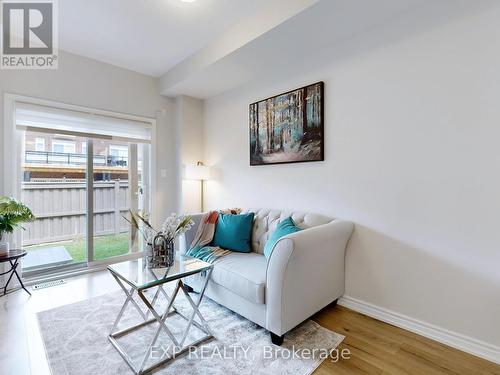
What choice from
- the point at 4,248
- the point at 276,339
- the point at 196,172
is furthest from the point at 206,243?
the point at 4,248

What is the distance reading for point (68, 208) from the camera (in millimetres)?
3189

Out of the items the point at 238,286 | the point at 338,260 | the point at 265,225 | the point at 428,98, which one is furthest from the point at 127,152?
the point at 428,98

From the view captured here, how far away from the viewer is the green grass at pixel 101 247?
3229 mm

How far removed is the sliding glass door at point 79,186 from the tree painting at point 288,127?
1710 mm

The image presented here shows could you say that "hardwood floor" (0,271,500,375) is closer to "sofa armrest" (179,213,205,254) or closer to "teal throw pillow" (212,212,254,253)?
"teal throw pillow" (212,212,254,253)

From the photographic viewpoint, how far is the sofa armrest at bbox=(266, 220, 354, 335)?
1681 millimetres

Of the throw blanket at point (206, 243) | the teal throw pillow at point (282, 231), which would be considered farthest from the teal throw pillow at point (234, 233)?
the teal throw pillow at point (282, 231)

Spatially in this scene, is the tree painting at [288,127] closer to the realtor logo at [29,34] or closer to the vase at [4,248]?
the realtor logo at [29,34]

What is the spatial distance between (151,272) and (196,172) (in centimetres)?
194

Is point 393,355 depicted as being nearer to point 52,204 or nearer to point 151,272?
point 151,272

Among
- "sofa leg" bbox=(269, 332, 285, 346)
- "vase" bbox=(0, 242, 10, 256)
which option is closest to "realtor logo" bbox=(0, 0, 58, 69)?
"vase" bbox=(0, 242, 10, 256)

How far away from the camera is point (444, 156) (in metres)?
1.79

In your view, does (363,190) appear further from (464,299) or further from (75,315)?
(75,315)

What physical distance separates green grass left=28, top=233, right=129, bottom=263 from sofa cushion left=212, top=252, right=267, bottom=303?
1993mm
